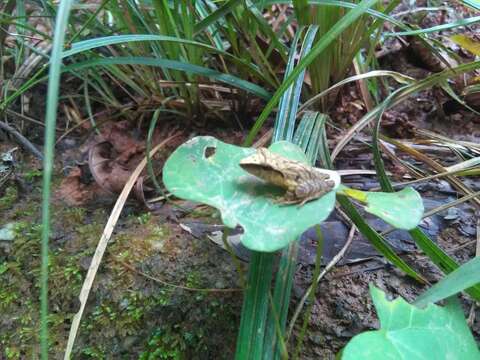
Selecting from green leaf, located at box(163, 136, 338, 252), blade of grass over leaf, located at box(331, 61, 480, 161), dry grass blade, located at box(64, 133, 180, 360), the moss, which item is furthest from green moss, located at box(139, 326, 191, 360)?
blade of grass over leaf, located at box(331, 61, 480, 161)

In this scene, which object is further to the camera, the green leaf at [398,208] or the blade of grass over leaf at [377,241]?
the blade of grass over leaf at [377,241]

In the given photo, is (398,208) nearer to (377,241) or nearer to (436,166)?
(377,241)

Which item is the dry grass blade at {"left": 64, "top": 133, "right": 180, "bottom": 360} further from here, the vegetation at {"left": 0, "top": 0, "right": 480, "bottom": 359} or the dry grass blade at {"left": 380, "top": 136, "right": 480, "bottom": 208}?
the dry grass blade at {"left": 380, "top": 136, "right": 480, "bottom": 208}

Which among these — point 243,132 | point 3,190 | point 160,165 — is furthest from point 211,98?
point 3,190

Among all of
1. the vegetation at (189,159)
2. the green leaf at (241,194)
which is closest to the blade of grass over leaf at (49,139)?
the vegetation at (189,159)

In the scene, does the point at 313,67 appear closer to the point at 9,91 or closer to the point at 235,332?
the point at 235,332

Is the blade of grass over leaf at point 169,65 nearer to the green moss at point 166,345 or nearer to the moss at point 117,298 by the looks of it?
the moss at point 117,298
